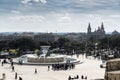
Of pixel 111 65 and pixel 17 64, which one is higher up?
pixel 111 65

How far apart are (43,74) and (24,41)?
207 ft

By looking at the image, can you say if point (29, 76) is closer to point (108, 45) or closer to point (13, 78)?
point (13, 78)

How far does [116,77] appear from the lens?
16078 mm

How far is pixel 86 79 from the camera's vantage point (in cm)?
4228

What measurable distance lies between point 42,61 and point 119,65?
151ft

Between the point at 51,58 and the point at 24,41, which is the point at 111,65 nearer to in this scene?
the point at 51,58

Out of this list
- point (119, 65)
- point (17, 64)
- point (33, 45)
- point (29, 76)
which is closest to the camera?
point (119, 65)

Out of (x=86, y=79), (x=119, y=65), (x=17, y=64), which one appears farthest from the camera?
(x=17, y=64)

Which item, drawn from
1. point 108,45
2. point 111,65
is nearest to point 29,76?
point 111,65

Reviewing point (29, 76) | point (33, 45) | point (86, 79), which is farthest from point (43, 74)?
point (33, 45)

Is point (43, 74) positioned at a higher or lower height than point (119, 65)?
lower

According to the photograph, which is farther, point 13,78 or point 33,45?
point 33,45

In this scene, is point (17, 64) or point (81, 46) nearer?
point (17, 64)

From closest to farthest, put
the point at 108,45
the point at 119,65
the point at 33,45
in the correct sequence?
the point at 119,65, the point at 33,45, the point at 108,45
